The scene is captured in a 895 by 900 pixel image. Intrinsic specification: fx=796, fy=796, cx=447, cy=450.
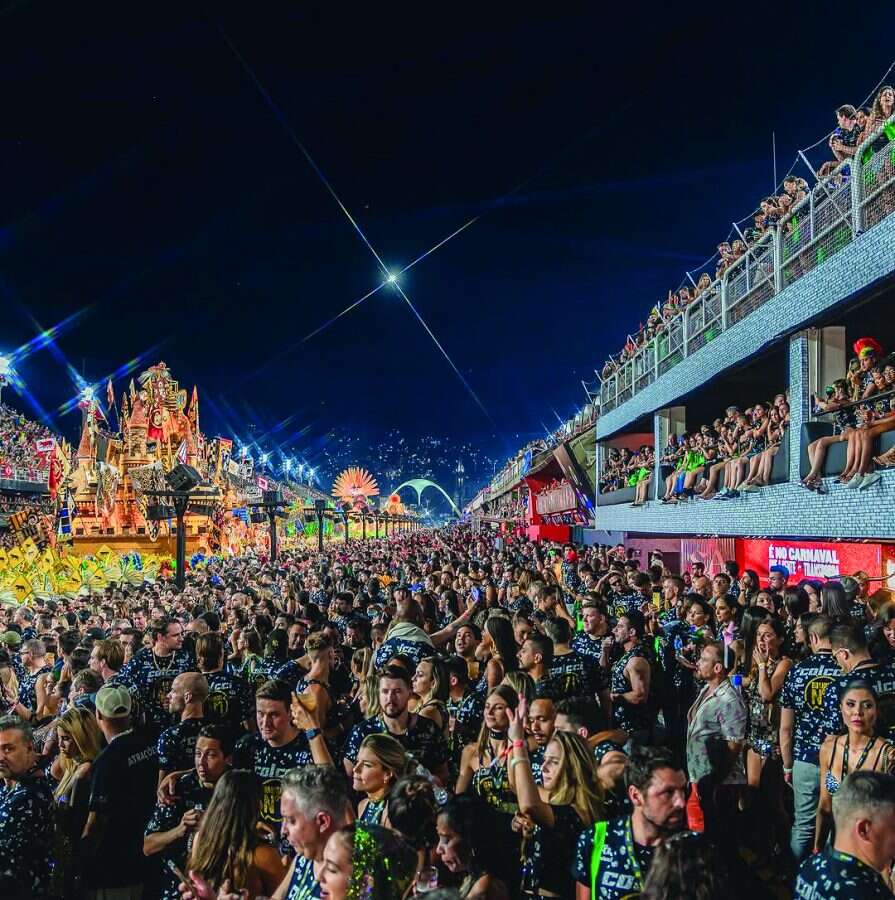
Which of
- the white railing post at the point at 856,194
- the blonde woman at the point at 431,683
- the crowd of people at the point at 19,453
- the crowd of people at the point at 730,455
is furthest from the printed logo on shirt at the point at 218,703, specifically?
the crowd of people at the point at 19,453

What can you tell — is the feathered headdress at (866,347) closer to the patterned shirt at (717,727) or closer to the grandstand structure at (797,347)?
the grandstand structure at (797,347)

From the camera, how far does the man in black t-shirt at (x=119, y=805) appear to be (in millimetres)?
4500

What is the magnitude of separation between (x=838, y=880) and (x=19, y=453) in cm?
5770

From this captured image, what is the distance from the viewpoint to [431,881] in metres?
3.48

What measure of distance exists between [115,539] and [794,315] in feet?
105

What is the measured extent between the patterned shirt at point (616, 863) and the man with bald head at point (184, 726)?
2644mm

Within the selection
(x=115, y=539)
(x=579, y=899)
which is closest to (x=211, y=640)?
(x=579, y=899)

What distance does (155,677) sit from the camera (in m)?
6.98

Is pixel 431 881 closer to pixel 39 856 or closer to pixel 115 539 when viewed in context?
pixel 39 856

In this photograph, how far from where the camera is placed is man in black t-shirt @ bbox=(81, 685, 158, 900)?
4500 millimetres

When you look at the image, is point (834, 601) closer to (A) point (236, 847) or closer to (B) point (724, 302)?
(A) point (236, 847)

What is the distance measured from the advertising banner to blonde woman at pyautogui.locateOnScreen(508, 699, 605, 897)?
10.1 metres

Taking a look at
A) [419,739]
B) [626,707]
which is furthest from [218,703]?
[626,707]

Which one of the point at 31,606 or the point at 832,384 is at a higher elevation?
the point at 832,384
